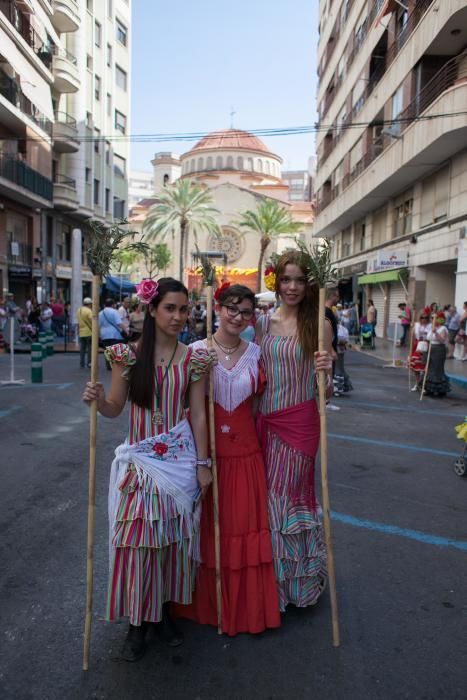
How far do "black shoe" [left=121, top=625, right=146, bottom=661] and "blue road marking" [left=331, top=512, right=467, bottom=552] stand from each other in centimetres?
227

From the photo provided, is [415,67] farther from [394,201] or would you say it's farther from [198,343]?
[198,343]

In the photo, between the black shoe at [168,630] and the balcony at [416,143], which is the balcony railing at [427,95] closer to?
the balcony at [416,143]

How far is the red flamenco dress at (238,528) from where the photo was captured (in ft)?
10.2

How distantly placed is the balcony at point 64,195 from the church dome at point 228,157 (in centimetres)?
4168

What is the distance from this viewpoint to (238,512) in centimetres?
313

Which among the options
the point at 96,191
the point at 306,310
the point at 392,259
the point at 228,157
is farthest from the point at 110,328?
the point at 228,157

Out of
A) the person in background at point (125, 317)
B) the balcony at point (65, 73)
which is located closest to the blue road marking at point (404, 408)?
the person in background at point (125, 317)

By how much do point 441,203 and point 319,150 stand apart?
2488 centimetres

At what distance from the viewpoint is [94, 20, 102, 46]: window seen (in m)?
38.6

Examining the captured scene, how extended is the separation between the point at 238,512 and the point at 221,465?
0.87 feet

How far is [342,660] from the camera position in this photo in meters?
Result: 2.91

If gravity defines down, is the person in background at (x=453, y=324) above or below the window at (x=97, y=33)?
below

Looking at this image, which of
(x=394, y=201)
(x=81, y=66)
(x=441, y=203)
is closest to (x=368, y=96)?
(x=394, y=201)

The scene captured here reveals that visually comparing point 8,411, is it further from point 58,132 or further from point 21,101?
point 58,132
